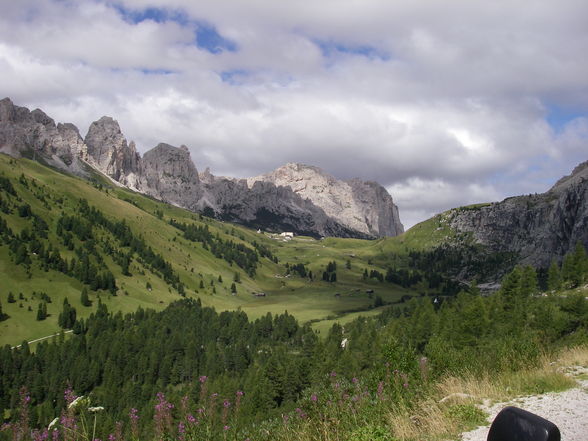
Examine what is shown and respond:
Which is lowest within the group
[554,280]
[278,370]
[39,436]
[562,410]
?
[278,370]

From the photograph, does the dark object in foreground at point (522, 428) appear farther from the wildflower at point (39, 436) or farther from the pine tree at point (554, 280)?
the pine tree at point (554, 280)

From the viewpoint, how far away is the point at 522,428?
5773 mm

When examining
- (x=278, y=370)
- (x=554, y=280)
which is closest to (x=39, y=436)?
(x=278, y=370)

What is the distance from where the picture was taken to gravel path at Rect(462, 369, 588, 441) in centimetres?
1204

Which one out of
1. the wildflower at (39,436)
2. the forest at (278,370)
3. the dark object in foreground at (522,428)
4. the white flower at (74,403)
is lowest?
Answer: the forest at (278,370)

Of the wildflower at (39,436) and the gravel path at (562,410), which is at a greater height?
the wildflower at (39,436)

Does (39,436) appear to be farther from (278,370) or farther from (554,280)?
(554,280)

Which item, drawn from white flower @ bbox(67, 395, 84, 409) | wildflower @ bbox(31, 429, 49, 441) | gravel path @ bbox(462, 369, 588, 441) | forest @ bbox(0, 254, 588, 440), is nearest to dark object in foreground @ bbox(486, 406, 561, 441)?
forest @ bbox(0, 254, 588, 440)

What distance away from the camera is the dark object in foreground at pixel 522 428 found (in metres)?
5.33

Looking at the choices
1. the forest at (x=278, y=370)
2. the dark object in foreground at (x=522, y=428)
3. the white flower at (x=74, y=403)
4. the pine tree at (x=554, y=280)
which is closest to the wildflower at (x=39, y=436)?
the forest at (x=278, y=370)

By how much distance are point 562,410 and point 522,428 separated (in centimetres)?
1015

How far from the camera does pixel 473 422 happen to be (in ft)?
43.5

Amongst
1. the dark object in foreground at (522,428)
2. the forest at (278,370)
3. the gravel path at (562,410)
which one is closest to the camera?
the dark object in foreground at (522,428)

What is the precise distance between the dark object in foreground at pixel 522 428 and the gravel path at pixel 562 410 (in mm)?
6797
